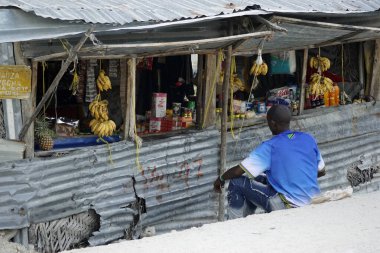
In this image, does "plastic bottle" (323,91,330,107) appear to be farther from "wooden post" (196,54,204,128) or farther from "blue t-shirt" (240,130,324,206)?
"blue t-shirt" (240,130,324,206)

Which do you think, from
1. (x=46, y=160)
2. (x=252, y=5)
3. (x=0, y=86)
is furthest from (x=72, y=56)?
(x=252, y=5)

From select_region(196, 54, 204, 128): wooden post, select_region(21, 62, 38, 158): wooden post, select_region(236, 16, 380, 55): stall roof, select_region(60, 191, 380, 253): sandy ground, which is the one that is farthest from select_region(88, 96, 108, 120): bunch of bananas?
select_region(60, 191, 380, 253): sandy ground

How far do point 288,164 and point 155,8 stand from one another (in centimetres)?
186

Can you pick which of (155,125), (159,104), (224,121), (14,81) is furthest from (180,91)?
(14,81)

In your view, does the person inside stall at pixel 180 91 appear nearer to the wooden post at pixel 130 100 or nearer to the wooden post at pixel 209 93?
the wooden post at pixel 209 93

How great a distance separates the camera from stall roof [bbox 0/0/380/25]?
18.0 ft

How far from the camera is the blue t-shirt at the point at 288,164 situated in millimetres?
5824

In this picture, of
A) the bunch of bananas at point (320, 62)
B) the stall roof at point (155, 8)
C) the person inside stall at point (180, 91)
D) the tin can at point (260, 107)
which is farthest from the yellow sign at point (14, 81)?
the bunch of bananas at point (320, 62)

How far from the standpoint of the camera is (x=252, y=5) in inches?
264

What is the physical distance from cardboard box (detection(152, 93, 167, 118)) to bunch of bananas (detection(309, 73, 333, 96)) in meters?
2.49

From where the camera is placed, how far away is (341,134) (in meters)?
10.0

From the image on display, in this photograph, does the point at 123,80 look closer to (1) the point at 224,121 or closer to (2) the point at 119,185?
(2) the point at 119,185

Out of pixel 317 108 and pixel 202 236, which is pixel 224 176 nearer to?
pixel 202 236

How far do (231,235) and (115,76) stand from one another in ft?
10.3
